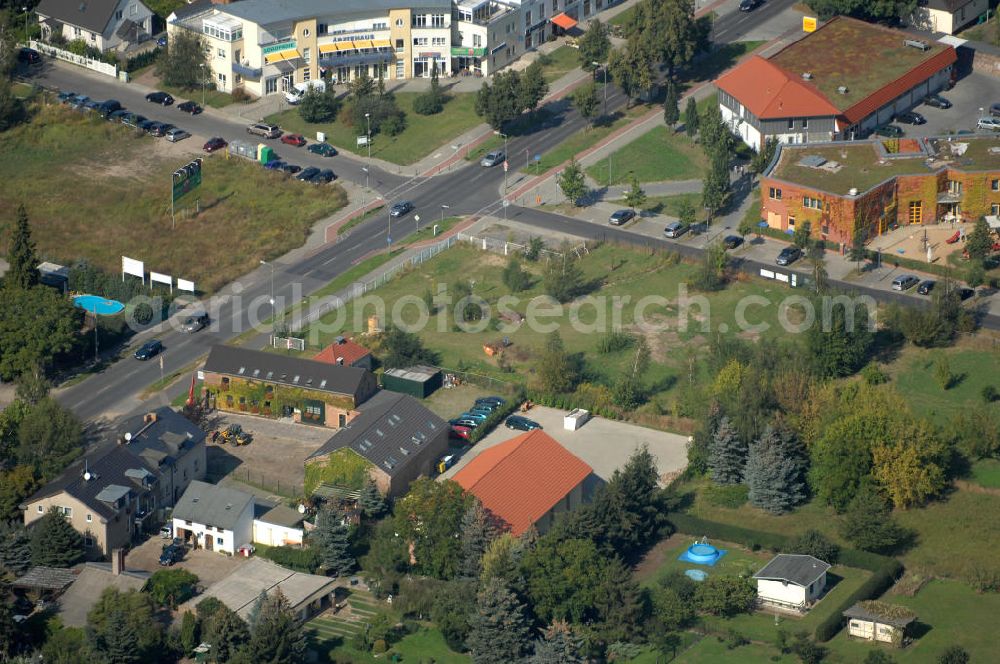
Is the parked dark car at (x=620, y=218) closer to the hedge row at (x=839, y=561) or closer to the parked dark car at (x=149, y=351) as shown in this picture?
the parked dark car at (x=149, y=351)

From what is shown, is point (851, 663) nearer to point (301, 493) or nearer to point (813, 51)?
point (301, 493)

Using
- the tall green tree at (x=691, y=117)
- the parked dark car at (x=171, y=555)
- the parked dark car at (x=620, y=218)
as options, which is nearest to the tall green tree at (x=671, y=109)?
the tall green tree at (x=691, y=117)

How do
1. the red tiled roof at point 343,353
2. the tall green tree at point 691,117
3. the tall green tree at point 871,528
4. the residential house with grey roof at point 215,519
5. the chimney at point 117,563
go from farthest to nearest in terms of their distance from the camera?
the tall green tree at point 691,117, the red tiled roof at point 343,353, the residential house with grey roof at point 215,519, the tall green tree at point 871,528, the chimney at point 117,563

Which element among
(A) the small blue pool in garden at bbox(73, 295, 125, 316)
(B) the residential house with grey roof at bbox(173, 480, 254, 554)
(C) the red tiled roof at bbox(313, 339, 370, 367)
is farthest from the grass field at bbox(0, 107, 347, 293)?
(B) the residential house with grey roof at bbox(173, 480, 254, 554)

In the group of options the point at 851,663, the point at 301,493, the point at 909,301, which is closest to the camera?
the point at 851,663

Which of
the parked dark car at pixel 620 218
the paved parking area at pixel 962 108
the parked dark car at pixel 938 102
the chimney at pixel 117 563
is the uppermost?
the parked dark car at pixel 938 102

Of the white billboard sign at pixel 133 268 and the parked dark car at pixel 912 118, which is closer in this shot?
the white billboard sign at pixel 133 268

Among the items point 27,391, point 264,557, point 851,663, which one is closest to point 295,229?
point 27,391
